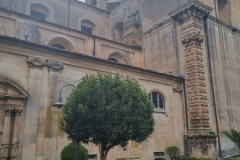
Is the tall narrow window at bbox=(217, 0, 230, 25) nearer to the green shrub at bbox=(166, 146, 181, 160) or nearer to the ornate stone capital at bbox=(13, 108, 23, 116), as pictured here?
the green shrub at bbox=(166, 146, 181, 160)

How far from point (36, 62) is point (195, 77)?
1085 centimetres

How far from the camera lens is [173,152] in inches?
653

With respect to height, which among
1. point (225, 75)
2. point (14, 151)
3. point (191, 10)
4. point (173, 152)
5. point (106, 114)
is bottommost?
point (173, 152)

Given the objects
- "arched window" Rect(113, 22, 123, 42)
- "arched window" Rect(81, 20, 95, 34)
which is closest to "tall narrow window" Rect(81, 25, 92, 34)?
"arched window" Rect(81, 20, 95, 34)

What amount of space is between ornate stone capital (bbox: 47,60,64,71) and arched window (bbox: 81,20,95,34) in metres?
14.7

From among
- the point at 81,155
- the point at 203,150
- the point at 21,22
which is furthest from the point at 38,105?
the point at 203,150

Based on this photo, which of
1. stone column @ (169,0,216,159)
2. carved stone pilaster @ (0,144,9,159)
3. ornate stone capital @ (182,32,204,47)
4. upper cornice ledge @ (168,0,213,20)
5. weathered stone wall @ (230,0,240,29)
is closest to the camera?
carved stone pilaster @ (0,144,9,159)

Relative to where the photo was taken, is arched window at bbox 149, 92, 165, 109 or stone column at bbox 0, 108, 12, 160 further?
arched window at bbox 149, 92, 165, 109

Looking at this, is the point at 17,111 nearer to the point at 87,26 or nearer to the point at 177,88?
the point at 177,88

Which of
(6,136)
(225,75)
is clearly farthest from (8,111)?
(225,75)

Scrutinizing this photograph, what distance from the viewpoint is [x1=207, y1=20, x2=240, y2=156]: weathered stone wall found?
739 inches

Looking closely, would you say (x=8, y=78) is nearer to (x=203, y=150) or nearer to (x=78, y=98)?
(x=78, y=98)

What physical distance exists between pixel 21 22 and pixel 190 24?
12.2m

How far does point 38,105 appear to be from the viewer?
41.2 ft
